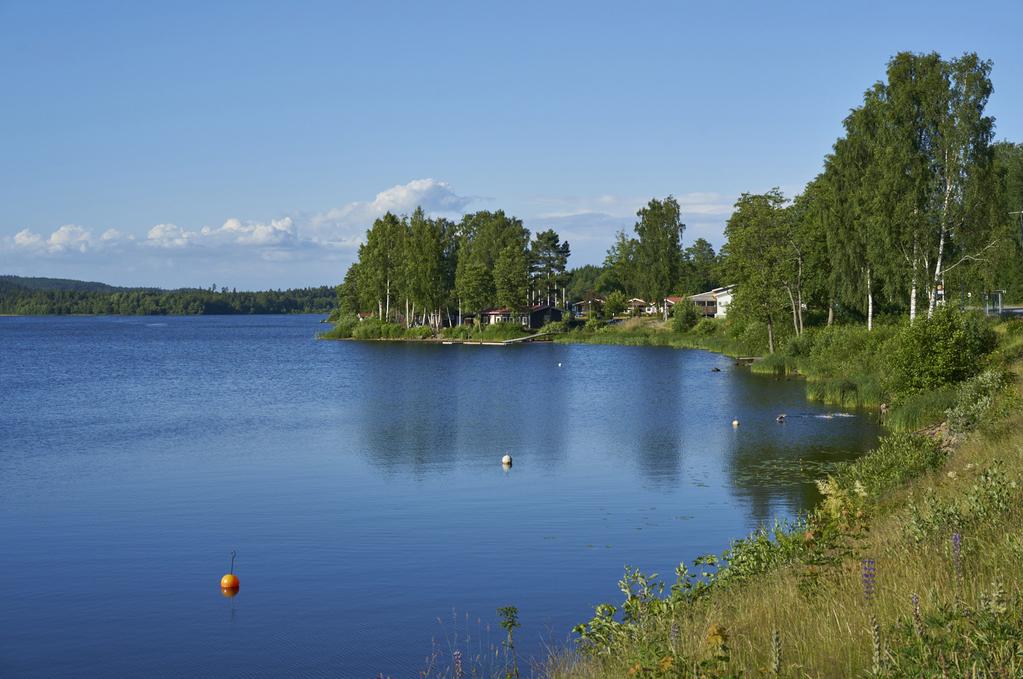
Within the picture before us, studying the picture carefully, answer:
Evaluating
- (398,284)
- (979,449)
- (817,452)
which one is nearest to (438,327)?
(398,284)

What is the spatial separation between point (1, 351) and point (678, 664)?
126 metres

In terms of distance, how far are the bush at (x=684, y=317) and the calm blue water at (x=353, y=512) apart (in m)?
53.2

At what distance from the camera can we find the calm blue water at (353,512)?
53.2 feet

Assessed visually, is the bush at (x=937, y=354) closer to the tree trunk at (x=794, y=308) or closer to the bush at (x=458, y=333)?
the tree trunk at (x=794, y=308)

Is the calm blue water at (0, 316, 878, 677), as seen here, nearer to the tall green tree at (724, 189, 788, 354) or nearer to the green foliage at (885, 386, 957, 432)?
the green foliage at (885, 386, 957, 432)

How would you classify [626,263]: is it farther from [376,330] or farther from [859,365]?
[859,365]

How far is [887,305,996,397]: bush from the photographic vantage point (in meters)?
37.0

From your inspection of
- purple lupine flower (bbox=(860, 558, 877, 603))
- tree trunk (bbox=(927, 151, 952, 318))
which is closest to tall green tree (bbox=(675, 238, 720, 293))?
tree trunk (bbox=(927, 151, 952, 318))

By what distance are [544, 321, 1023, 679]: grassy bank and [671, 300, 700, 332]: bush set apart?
311 feet

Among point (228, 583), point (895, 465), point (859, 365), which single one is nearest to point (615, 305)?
point (859, 365)

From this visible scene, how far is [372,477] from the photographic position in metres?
30.5

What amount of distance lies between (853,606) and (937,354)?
105 ft

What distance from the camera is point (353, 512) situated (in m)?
25.3

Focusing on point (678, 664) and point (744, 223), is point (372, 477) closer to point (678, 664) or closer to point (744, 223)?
point (678, 664)
